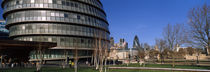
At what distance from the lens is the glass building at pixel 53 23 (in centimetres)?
4622

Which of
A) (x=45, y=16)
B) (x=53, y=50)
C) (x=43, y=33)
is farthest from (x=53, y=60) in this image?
(x=45, y=16)

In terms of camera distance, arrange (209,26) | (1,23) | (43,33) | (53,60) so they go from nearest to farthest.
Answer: (209,26) → (43,33) → (53,60) → (1,23)

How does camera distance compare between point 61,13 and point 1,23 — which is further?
point 1,23

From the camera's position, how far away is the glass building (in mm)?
46219

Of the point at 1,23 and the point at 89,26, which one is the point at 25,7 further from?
the point at 1,23

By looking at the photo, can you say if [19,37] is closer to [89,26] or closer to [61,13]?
[61,13]

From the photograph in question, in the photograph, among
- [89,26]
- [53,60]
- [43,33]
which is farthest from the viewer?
[89,26]

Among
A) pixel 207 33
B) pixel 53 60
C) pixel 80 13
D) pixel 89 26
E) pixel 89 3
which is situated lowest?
pixel 53 60

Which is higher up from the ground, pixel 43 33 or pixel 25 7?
pixel 25 7

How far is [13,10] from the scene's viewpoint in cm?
4744

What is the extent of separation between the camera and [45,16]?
152 feet

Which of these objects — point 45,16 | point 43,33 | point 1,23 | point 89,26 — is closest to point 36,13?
point 45,16

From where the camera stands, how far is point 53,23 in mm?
46969

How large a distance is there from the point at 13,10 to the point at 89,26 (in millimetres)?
20523
